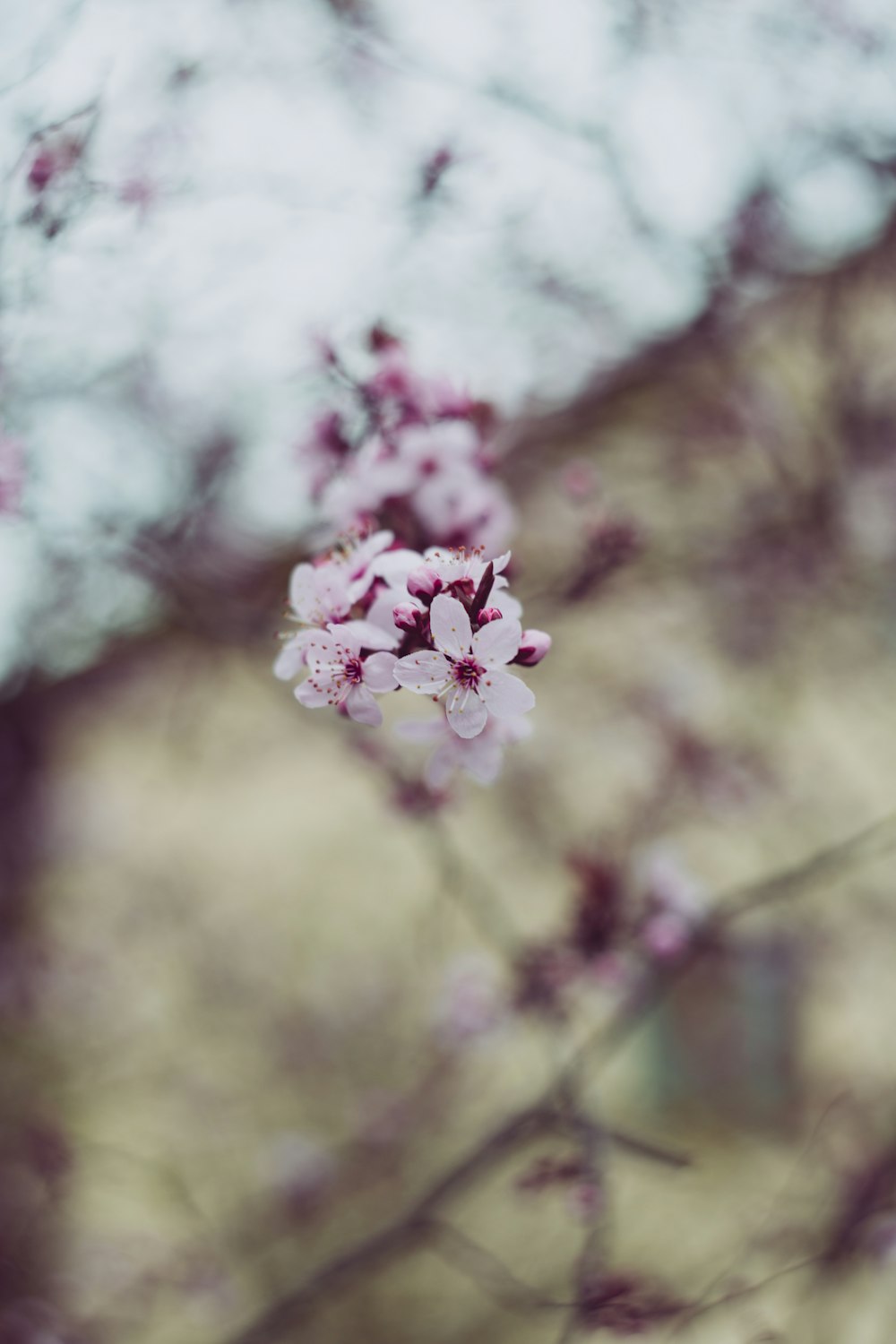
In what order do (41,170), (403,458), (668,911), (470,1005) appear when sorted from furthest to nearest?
(470,1005) → (668,911) → (41,170) → (403,458)

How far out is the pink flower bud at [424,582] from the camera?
108cm

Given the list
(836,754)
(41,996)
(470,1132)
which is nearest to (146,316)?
(41,996)

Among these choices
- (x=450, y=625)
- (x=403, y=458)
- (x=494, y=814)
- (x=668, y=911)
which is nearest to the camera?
(x=450, y=625)

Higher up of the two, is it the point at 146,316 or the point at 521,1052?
the point at 146,316

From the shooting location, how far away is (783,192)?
2.84 m

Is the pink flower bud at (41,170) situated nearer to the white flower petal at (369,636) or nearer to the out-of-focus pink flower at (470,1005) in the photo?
the white flower petal at (369,636)

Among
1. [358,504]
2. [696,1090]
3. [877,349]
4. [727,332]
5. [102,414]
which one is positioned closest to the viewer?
[358,504]

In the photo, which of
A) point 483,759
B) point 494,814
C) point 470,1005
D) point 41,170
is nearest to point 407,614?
point 483,759

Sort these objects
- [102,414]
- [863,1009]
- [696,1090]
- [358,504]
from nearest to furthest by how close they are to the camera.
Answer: [358,504]
[102,414]
[863,1009]
[696,1090]

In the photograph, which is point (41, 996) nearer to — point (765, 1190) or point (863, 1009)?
point (765, 1190)

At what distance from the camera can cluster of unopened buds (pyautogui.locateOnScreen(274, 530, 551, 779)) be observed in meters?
1.03

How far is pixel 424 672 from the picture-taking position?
1032 mm

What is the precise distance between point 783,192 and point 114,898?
5600 millimetres

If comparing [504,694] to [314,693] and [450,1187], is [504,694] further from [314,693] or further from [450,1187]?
[450,1187]
